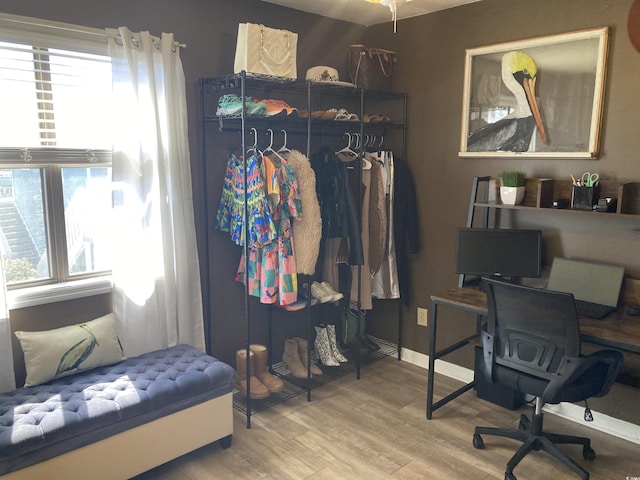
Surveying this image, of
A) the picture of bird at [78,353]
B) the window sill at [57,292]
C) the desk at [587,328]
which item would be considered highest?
the window sill at [57,292]

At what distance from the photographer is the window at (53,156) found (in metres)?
2.42

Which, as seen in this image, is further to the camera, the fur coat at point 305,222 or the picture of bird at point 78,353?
the fur coat at point 305,222

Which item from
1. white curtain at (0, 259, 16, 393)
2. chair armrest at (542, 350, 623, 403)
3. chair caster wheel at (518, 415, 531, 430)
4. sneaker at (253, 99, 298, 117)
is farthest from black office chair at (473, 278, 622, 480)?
white curtain at (0, 259, 16, 393)

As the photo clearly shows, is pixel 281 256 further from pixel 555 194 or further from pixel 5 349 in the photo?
pixel 555 194

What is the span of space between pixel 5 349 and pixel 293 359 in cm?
168

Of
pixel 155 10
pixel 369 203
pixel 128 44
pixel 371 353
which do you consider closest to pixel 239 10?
pixel 155 10

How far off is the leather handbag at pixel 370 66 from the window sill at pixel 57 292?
2034 millimetres

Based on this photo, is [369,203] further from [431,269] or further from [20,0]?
[20,0]

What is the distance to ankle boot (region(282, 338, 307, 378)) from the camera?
11.1 ft

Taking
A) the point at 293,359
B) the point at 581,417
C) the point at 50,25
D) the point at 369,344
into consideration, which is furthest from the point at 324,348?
the point at 50,25

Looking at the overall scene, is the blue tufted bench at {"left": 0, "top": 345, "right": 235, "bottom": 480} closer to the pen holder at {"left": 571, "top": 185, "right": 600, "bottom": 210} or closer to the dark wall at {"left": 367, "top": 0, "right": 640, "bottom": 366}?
the dark wall at {"left": 367, "top": 0, "right": 640, "bottom": 366}

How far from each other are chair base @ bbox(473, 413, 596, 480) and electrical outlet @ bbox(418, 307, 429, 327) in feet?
3.59

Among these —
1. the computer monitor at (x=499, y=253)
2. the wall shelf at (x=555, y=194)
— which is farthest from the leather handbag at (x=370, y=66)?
the computer monitor at (x=499, y=253)

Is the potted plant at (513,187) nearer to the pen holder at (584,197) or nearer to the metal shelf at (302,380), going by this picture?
the pen holder at (584,197)
